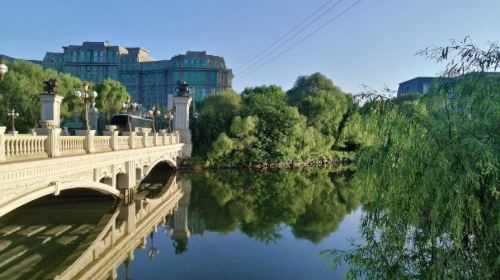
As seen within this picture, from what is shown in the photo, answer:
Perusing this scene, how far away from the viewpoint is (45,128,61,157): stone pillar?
1048 cm

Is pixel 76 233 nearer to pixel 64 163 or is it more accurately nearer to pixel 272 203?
pixel 64 163

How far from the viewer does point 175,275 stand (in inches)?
423

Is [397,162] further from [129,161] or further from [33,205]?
[33,205]

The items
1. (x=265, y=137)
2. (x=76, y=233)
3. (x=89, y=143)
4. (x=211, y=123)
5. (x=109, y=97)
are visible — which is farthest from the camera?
(x=109, y=97)

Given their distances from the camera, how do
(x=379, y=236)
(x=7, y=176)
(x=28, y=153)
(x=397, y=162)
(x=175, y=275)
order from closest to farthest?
(x=397, y=162)
(x=379, y=236)
(x=7, y=176)
(x=28, y=153)
(x=175, y=275)

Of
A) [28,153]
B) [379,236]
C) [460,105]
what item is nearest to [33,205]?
[28,153]

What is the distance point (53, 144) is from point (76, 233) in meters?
4.41

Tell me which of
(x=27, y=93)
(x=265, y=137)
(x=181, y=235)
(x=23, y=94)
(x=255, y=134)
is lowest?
(x=181, y=235)

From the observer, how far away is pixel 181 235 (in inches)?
605

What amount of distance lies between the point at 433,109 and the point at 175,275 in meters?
7.93

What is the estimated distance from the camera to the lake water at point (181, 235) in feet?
35.7

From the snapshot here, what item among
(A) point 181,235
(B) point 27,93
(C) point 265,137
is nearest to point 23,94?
(B) point 27,93

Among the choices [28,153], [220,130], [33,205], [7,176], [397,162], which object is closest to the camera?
[397,162]

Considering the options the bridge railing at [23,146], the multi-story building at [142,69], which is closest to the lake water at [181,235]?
the bridge railing at [23,146]
